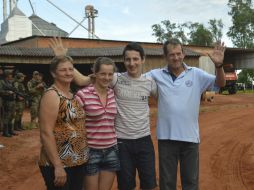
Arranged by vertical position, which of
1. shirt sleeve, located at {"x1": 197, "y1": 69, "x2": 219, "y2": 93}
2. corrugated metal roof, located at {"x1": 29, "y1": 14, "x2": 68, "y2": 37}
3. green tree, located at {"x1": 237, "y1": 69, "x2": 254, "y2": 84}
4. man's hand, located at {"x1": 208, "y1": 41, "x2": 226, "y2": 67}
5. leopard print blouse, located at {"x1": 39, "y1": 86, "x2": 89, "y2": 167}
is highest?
corrugated metal roof, located at {"x1": 29, "y1": 14, "x2": 68, "y2": 37}

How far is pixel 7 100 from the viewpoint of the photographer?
11430 millimetres

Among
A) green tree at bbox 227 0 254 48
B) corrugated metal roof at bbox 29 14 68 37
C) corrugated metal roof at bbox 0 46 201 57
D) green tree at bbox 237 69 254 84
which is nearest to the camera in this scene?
corrugated metal roof at bbox 0 46 201 57

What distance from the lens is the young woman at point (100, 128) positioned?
12.1 ft

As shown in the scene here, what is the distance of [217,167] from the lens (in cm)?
777

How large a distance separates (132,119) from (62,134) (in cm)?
84

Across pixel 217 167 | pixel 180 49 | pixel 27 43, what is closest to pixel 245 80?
pixel 27 43

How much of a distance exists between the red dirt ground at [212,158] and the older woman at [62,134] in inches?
133

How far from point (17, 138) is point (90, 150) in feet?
26.3

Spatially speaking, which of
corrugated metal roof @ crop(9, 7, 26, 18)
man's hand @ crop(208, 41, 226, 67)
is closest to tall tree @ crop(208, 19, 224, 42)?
corrugated metal roof @ crop(9, 7, 26, 18)

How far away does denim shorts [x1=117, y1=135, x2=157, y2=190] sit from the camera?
156 inches

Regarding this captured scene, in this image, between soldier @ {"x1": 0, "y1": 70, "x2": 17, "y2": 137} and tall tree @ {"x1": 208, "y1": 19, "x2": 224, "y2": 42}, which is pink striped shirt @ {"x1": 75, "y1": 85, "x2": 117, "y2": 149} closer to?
soldier @ {"x1": 0, "y1": 70, "x2": 17, "y2": 137}

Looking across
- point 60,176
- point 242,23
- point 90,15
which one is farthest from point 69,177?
point 242,23

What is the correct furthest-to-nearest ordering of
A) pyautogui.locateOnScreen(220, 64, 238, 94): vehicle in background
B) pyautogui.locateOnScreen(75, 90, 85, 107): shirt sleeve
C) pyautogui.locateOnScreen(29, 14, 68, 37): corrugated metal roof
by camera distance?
pyautogui.locateOnScreen(29, 14, 68, 37): corrugated metal roof < pyautogui.locateOnScreen(220, 64, 238, 94): vehicle in background < pyautogui.locateOnScreen(75, 90, 85, 107): shirt sleeve

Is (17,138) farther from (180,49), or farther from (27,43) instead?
(27,43)
